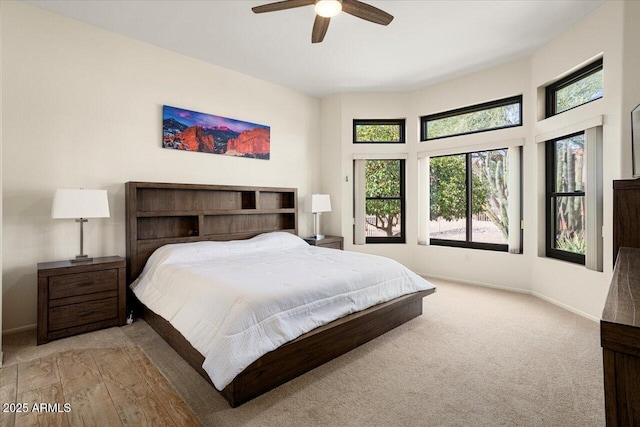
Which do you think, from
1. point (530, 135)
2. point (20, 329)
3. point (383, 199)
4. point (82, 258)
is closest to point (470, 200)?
point (530, 135)

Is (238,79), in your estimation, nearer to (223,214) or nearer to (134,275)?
(223,214)

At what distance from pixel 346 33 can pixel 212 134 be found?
6.89 feet

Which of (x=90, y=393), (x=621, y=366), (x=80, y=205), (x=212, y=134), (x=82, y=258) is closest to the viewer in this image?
(x=621, y=366)

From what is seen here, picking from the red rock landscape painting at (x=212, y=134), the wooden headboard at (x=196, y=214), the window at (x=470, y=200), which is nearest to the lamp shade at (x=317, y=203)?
the wooden headboard at (x=196, y=214)

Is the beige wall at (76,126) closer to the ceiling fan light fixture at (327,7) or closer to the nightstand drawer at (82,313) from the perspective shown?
the nightstand drawer at (82,313)

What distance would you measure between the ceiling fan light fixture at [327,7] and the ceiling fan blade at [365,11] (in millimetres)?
52

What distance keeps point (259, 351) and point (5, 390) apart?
1.53 meters

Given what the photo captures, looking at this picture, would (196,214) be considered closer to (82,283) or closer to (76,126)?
(82,283)

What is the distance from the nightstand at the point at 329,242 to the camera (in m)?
4.71

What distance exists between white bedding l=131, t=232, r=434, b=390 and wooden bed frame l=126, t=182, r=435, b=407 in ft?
0.33

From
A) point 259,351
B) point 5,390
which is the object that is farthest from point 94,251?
point 259,351

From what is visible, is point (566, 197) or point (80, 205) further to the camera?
point (566, 197)

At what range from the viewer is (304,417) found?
1.77 metres

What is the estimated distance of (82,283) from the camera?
111 inches
